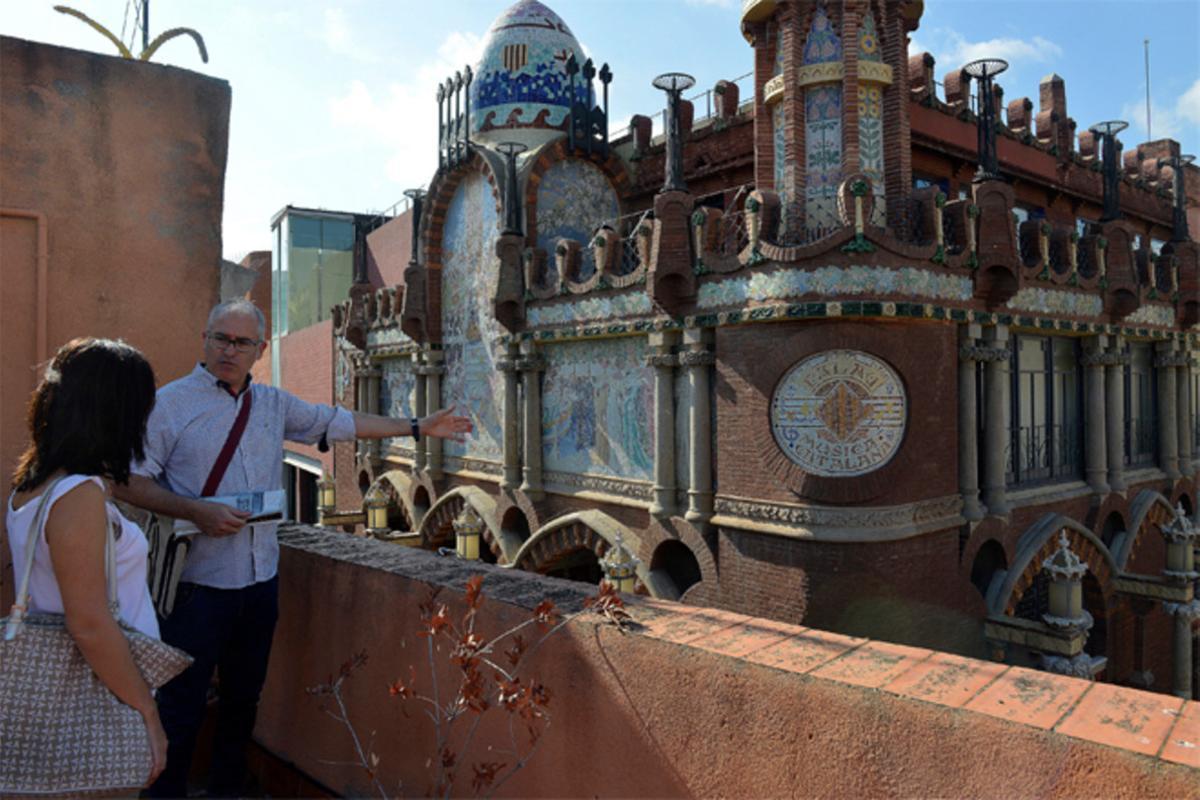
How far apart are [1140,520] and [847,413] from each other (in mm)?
8188

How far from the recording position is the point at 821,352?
997cm

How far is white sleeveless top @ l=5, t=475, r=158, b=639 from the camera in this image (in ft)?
6.71

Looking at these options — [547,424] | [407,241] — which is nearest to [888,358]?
[547,424]

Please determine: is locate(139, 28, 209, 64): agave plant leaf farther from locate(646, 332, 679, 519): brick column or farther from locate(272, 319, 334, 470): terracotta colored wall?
locate(272, 319, 334, 470): terracotta colored wall

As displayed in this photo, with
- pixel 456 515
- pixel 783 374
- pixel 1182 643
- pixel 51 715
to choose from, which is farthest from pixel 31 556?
pixel 1182 643

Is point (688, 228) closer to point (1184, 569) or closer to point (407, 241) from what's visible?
point (1184, 569)

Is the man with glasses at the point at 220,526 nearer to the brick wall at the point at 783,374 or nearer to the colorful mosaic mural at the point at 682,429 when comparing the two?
the brick wall at the point at 783,374

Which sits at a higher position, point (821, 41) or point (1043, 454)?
point (821, 41)

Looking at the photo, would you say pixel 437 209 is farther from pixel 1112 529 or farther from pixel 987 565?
pixel 1112 529

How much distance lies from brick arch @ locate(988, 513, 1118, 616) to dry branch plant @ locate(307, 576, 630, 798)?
9828mm

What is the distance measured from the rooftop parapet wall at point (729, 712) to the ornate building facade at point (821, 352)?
7.14 m

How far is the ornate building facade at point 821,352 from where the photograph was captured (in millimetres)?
10000

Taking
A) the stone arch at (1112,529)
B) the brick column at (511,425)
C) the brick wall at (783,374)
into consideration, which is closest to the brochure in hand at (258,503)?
the brick wall at (783,374)

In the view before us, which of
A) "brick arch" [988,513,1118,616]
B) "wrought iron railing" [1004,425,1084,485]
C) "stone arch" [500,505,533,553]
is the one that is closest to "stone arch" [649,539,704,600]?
"stone arch" [500,505,533,553]
